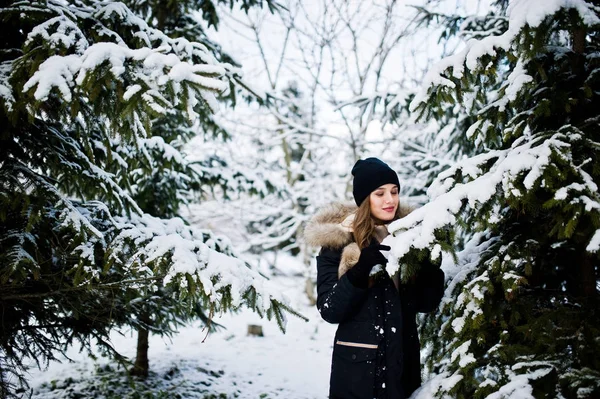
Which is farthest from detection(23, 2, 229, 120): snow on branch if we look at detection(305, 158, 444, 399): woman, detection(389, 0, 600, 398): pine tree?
detection(389, 0, 600, 398): pine tree

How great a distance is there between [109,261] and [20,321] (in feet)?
4.28

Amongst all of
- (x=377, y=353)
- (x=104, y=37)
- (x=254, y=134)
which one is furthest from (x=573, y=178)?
(x=254, y=134)

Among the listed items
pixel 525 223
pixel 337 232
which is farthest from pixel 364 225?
pixel 525 223

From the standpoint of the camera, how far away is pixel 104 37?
2.79 meters

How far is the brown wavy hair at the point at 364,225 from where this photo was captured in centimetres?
258

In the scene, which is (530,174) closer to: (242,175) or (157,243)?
(157,243)

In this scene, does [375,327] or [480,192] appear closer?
[480,192]

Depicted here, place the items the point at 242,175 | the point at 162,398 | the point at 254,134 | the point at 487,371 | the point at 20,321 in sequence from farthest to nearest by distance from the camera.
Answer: the point at 254,134
the point at 242,175
the point at 162,398
the point at 20,321
the point at 487,371

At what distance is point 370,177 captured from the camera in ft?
8.68

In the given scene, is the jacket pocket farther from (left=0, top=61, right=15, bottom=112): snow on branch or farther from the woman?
(left=0, top=61, right=15, bottom=112): snow on branch

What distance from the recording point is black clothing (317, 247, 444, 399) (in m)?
2.39

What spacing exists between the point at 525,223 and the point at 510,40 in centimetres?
109

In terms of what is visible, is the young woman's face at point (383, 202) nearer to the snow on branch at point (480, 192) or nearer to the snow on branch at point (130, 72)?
the snow on branch at point (480, 192)

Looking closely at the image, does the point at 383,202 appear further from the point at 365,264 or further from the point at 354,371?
the point at 354,371
